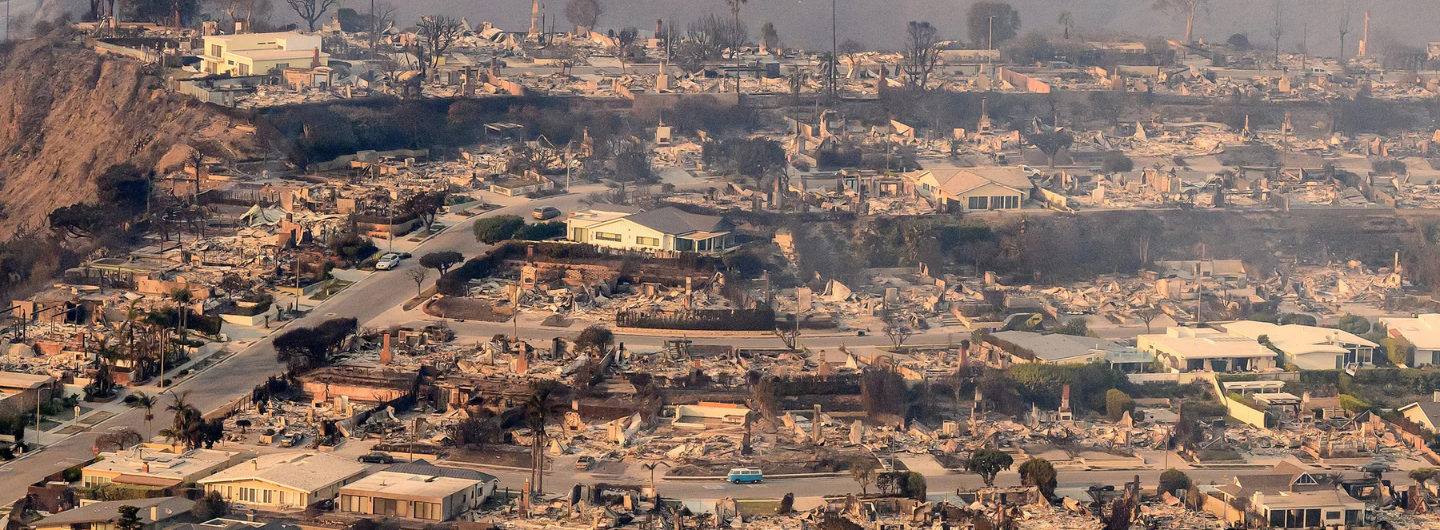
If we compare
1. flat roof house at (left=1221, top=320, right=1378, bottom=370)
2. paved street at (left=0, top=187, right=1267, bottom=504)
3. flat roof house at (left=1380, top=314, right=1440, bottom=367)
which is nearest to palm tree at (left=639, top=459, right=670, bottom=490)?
paved street at (left=0, top=187, right=1267, bottom=504)

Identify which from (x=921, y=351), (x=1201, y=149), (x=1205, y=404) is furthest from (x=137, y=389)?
(x=1201, y=149)

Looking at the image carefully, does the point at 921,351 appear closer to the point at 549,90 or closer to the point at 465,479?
the point at 465,479

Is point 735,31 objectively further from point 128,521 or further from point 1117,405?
point 128,521

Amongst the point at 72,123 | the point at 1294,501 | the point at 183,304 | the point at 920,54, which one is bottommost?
the point at 1294,501

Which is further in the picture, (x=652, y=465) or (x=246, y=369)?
(x=246, y=369)

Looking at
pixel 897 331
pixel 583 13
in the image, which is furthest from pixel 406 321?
pixel 583 13
